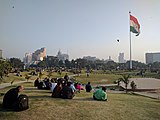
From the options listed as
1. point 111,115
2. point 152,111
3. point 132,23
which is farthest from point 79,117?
point 132,23

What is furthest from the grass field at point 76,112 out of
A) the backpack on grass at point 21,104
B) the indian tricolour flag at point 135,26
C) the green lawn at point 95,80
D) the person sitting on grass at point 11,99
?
the indian tricolour flag at point 135,26

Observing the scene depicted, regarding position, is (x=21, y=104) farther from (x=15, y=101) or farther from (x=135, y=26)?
(x=135, y=26)

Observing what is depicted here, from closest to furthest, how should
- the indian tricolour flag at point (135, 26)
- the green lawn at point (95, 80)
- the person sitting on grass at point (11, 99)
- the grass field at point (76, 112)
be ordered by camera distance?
the grass field at point (76, 112) → the person sitting on grass at point (11, 99) → the indian tricolour flag at point (135, 26) → the green lawn at point (95, 80)

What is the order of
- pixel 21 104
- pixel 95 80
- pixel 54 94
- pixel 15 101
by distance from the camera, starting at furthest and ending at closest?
pixel 95 80, pixel 54 94, pixel 15 101, pixel 21 104

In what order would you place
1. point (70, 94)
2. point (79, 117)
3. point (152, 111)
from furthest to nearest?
point (70, 94) → point (152, 111) → point (79, 117)

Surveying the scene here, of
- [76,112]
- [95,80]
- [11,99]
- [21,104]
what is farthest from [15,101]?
[95,80]

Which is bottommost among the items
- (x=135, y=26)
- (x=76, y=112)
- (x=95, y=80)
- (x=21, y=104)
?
(x=76, y=112)

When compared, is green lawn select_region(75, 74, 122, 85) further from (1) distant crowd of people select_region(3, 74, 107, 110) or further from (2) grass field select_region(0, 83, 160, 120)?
(2) grass field select_region(0, 83, 160, 120)

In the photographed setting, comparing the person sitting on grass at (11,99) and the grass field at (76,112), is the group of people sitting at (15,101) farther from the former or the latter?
the grass field at (76,112)

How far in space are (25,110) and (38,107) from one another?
76 cm

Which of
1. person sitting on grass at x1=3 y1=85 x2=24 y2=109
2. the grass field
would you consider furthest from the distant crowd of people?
the grass field

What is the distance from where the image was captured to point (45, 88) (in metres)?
20.7

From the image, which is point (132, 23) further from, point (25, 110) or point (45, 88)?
point (25, 110)

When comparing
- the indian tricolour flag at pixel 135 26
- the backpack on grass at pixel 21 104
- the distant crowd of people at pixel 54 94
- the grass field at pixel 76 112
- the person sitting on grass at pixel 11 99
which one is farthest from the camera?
the indian tricolour flag at pixel 135 26
